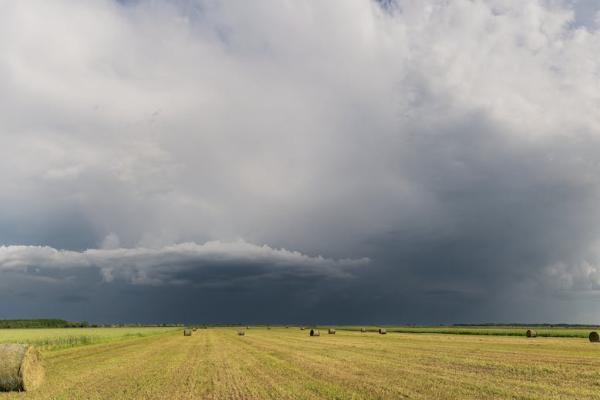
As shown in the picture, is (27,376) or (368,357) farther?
(368,357)

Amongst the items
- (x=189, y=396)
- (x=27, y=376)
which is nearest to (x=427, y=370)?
(x=189, y=396)

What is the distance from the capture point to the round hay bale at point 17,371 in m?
19.7

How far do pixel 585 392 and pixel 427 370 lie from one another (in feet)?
24.4

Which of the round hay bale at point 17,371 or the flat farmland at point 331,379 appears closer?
the flat farmland at point 331,379

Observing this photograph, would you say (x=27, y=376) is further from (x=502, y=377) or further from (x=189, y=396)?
(x=502, y=377)

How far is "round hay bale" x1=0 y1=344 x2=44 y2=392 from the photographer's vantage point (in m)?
19.7

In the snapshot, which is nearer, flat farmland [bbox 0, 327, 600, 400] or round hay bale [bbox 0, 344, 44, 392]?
flat farmland [bbox 0, 327, 600, 400]

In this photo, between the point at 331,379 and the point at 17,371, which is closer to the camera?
the point at 17,371

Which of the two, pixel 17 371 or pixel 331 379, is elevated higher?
pixel 331 379

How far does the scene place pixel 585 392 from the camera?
1653cm

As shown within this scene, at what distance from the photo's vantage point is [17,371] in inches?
779

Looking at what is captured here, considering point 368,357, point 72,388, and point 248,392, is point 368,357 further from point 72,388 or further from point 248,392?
point 72,388

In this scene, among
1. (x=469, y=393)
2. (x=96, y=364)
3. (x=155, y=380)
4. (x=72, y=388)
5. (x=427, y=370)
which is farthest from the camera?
(x=96, y=364)

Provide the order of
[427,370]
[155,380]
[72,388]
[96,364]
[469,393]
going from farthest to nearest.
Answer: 1. [96,364]
2. [427,370]
3. [155,380]
4. [72,388]
5. [469,393]
